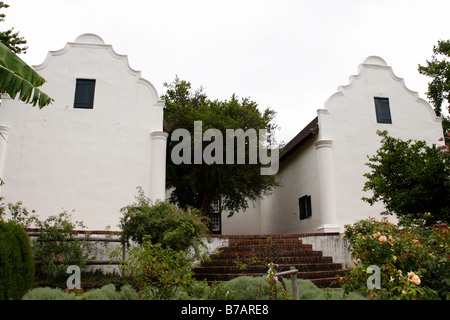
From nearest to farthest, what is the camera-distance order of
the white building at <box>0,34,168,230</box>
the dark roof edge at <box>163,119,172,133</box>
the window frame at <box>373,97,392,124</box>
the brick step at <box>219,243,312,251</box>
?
the brick step at <box>219,243,312,251</box> → the white building at <box>0,34,168,230</box> → the dark roof edge at <box>163,119,172,133</box> → the window frame at <box>373,97,392,124</box>

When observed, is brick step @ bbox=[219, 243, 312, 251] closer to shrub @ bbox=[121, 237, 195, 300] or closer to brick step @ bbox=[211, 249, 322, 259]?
brick step @ bbox=[211, 249, 322, 259]

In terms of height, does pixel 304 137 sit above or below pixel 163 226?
above

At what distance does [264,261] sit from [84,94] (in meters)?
9.87

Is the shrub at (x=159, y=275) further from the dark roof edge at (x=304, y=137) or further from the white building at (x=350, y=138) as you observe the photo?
the dark roof edge at (x=304, y=137)

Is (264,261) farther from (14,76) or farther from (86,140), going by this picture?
(86,140)

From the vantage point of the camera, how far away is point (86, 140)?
1476 centimetres

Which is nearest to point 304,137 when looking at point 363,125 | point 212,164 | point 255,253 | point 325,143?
Answer: point 325,143

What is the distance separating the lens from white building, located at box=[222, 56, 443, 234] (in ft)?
51.6

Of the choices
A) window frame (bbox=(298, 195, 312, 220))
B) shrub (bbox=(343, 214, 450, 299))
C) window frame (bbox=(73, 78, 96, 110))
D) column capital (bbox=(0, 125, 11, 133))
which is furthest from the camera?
window frame (bbox=(298, 195, 312, 220))

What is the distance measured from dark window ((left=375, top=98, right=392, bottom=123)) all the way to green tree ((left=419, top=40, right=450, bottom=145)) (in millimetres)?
2472

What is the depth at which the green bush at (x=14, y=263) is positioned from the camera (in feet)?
20.5

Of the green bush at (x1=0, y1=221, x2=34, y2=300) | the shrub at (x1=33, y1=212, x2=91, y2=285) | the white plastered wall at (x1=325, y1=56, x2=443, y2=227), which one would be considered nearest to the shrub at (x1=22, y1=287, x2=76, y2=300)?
the green bush at (x1=0, y1=221, x2=34, y2=300)

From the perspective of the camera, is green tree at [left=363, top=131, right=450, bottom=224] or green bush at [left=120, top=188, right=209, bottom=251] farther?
green tree at [left=363, top=131, right=450, bottom=224]
